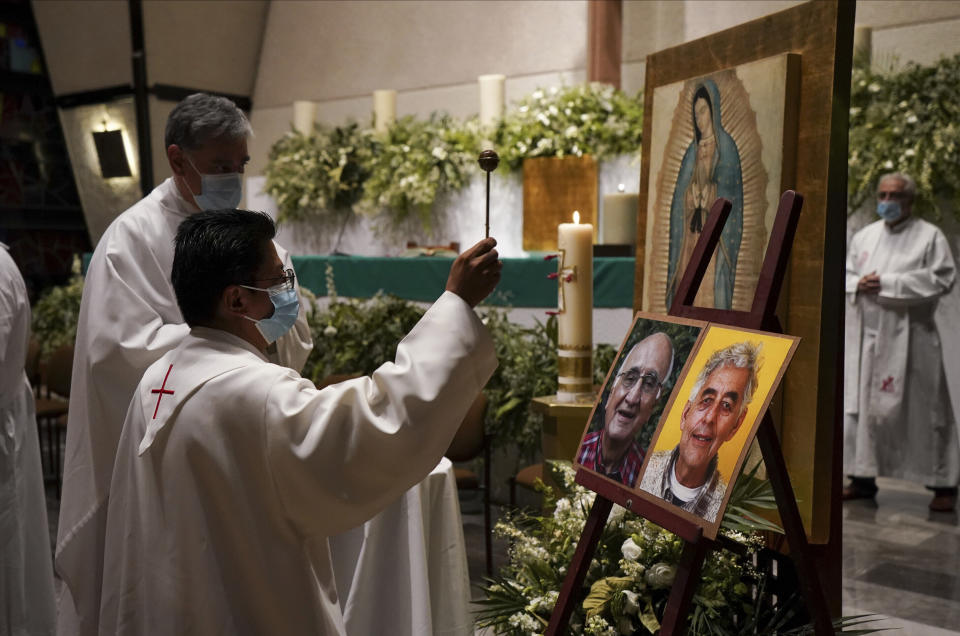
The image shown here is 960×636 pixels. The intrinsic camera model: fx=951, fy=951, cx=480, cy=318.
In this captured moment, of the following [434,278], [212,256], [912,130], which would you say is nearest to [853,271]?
[912,130]

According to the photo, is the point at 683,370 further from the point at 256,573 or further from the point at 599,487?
the point at 256,573

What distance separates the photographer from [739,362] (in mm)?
2027

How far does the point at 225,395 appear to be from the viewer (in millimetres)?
1667

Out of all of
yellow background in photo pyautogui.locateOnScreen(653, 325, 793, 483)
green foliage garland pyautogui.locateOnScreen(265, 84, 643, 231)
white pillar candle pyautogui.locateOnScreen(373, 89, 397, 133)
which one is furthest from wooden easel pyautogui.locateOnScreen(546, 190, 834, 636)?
white pillar candle pyautogui.locateOnScreen(373, 89, 397, 133)

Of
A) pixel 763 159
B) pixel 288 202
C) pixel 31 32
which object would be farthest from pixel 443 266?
pixel 31 32

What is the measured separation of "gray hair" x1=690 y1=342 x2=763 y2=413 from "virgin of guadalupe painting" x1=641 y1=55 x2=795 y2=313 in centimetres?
61

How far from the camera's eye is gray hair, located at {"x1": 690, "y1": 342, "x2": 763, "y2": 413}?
1.98 m

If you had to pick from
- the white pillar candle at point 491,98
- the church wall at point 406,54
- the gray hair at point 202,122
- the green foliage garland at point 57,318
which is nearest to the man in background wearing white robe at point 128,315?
the gray hair at point 202,122

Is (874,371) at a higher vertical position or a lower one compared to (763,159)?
lower

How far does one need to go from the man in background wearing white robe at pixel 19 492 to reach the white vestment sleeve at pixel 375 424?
201 centimetres

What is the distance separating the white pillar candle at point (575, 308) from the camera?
2920 mm

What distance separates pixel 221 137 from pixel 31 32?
1068 centimetres

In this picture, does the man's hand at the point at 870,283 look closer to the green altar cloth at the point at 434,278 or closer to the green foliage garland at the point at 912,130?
the green foliage garland at the point at 912,130

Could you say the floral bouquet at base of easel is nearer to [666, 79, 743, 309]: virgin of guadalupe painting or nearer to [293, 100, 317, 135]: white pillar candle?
[666, 79, 743, 309]: virgin of guadalupe painting
